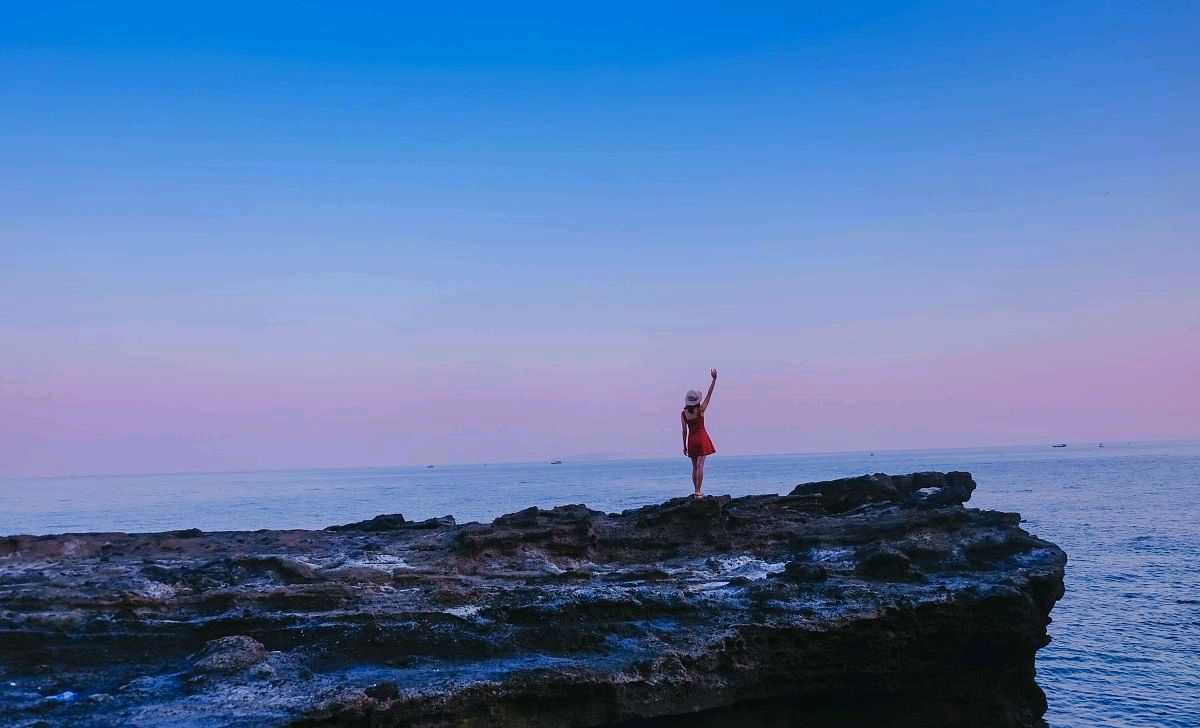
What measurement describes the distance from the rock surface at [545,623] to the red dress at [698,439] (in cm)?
273

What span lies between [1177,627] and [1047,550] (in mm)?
12278

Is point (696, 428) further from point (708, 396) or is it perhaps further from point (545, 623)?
point (545, 623)

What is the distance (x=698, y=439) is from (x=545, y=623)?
27.2 ft

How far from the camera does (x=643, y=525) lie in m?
15.1

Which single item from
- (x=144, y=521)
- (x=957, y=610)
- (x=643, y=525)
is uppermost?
(x=643, y=525)

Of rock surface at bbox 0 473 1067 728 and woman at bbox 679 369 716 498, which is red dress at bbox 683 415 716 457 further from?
rock surface at bbox 0 473 1067 728

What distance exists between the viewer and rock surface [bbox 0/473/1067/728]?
9391 millimetres

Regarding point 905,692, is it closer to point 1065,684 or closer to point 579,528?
point 579,528

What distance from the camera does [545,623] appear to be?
11.1 metres

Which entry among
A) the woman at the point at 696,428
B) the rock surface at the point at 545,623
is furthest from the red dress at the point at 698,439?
the rock surface at the point at 545,623

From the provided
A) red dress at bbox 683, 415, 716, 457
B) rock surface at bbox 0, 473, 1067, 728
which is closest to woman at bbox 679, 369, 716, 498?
red dress at bbox 683, 415, 716, 457

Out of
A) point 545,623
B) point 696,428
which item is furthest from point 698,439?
point 545,623

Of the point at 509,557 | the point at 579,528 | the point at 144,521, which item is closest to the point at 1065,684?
the point at 579,528

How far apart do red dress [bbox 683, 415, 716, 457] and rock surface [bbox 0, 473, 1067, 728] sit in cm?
273
